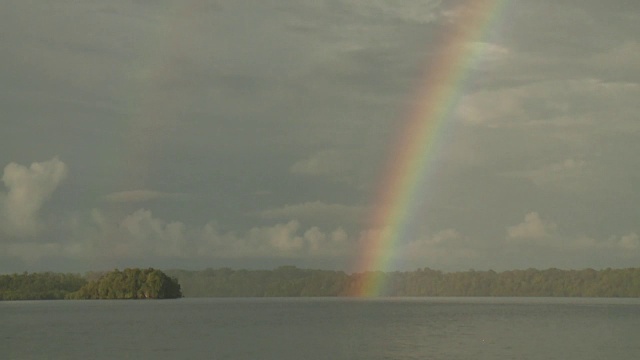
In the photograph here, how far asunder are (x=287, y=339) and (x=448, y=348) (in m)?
24.9

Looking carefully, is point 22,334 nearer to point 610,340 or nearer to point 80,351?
point 80,351

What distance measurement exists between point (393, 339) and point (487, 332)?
1901 cm

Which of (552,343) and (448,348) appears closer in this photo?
(448,348)

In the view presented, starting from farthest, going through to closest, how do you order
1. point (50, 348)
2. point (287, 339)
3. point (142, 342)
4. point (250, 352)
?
point (287, 339) < point (142, 342) < point (50, 348) < point (250, 352)

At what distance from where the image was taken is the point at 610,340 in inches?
3799

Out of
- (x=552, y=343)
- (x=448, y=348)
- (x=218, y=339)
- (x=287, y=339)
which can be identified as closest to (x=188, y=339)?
(x=218, y=339)

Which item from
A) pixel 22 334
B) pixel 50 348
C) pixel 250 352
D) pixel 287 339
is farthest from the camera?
pixel 22 334

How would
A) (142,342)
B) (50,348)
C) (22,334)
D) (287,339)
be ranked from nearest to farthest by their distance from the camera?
(50,348), (142,342), (287,339), (22,334)

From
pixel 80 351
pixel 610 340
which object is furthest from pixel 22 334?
pixel 610 340

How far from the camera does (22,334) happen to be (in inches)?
4338

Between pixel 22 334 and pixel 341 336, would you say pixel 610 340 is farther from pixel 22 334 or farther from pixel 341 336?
pixel 22 334

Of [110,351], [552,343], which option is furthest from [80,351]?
[552,343]

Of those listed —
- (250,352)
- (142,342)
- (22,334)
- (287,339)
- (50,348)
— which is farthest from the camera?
(22,334)

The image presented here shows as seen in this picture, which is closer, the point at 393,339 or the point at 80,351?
the point at 80,351
